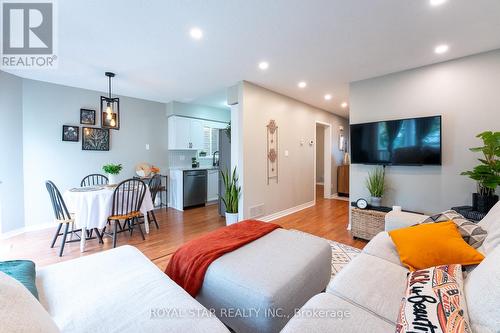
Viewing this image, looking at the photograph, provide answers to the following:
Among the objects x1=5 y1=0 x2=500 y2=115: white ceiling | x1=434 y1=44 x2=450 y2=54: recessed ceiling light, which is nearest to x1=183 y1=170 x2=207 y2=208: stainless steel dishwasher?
x1=5 y1=0 x2=500 y2=115: white ceiling

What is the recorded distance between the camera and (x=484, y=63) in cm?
263

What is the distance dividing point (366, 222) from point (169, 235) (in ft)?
9.54

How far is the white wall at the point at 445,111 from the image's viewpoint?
2.64 metres

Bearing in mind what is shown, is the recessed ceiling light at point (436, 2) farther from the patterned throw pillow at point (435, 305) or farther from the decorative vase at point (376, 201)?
the decorative vase at point (376, 201)

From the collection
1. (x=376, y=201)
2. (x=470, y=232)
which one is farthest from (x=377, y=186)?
(x=470, y=232)

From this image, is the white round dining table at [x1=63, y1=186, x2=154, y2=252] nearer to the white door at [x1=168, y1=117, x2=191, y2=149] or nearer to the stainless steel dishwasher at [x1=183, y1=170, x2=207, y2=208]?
the stainless steel dishwasher at [x1=183, y1=170, x2=207, y2=208]

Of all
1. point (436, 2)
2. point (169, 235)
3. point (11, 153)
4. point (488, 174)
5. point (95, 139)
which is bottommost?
point (169, 235)

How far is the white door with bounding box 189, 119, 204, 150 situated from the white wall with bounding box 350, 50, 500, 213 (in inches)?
150

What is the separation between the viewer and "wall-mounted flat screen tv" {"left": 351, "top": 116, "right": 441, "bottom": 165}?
2.87 m

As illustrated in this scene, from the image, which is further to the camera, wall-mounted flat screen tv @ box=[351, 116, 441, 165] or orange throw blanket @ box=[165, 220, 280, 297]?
wall-mounted flat screen tv @ box=[351, 116, 441, 165]

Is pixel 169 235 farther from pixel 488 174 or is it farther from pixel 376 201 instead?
pixel 488 174

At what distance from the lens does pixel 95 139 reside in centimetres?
424

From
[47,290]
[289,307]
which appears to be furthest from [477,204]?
[47,290]

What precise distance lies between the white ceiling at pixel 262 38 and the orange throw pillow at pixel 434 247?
5.93ft
